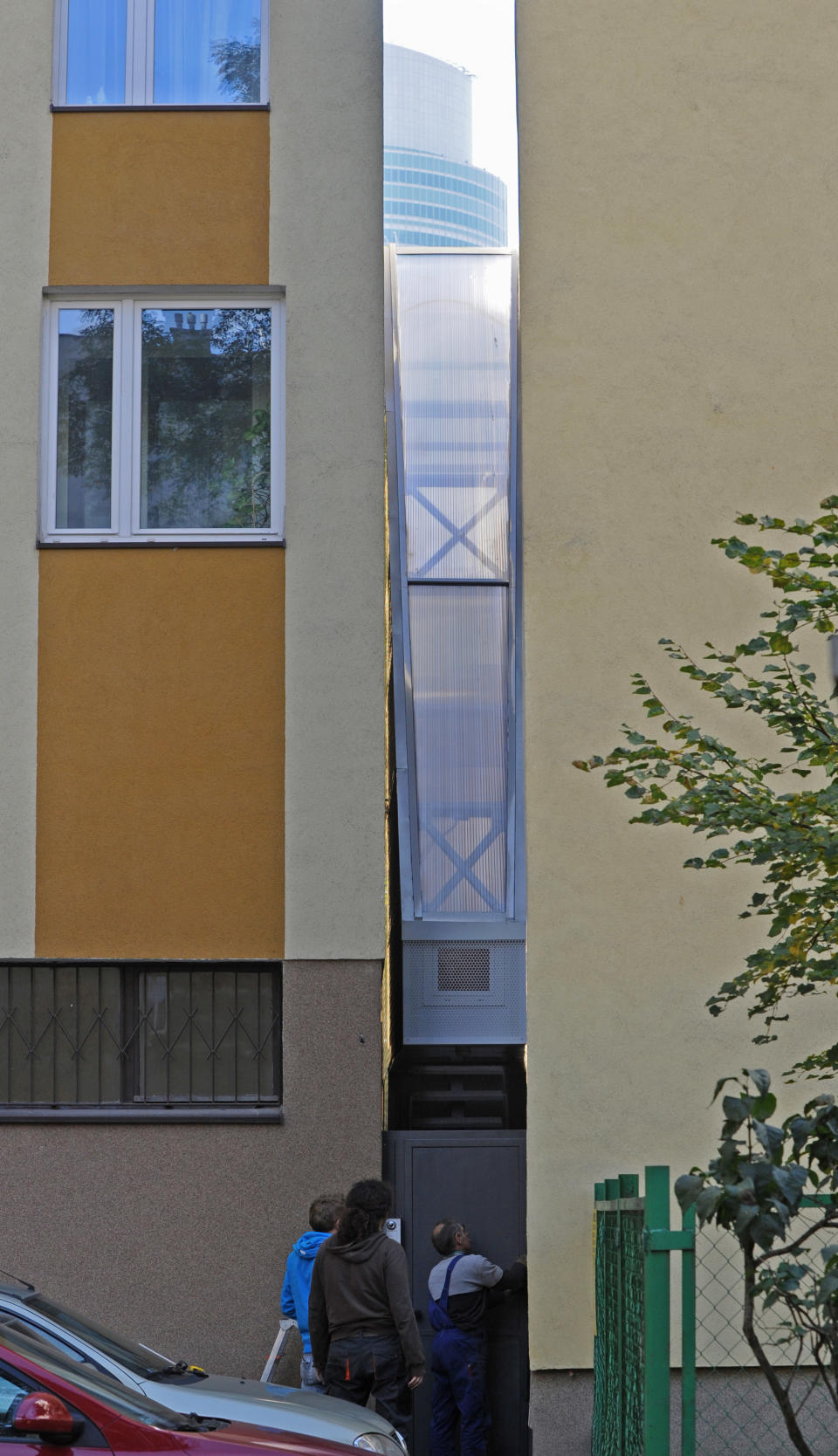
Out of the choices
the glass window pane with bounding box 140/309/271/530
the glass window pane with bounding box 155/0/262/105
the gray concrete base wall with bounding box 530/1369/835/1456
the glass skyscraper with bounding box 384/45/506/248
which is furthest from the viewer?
the glass skyscraper with bounding box 384/45/506/248

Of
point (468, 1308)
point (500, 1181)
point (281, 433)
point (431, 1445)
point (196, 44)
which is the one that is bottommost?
point (431, 1445)

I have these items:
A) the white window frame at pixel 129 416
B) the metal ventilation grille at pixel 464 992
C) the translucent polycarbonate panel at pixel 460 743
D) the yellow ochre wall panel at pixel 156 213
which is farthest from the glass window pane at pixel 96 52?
the metal ventilation grille at pixel 464 992

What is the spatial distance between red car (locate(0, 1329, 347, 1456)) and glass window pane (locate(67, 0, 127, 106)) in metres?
7.31

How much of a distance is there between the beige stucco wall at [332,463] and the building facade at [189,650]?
17 millimetres

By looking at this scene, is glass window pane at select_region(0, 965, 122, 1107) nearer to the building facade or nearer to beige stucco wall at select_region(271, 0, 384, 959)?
the building facade

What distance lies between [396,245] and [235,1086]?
8.01 metres

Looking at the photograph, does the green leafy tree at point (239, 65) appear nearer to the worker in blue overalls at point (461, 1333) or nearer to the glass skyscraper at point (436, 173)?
the glass skyscraper at point (436, 173)

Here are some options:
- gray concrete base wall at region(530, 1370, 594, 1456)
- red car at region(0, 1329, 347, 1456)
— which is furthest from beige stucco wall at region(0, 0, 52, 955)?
red car at region(0, 1329, 347, 1456)

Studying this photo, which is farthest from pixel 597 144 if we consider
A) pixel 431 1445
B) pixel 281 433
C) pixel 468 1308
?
pixel 431 1445

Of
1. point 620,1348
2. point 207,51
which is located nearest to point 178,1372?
point 620,1348

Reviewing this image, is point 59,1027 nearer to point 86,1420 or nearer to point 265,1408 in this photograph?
point 265,1408

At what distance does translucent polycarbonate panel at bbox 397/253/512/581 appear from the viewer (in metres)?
12.8

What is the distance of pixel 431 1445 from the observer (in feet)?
29.0

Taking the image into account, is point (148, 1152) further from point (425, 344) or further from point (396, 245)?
point (396, 245)
